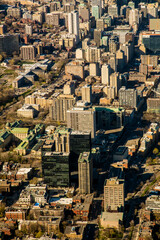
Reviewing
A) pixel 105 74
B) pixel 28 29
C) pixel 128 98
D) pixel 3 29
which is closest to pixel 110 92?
pixel 128 98

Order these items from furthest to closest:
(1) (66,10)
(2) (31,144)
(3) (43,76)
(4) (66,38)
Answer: (1) (66,10) < (4) (66,38) < (3) (43,76) < (2) (31,144)

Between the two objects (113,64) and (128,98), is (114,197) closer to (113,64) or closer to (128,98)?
(128,98)

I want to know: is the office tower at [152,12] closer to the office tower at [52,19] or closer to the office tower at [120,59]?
the office tower at [52,19]

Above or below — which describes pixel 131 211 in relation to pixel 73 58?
below

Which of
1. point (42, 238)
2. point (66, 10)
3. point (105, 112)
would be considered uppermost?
point (66, 10)

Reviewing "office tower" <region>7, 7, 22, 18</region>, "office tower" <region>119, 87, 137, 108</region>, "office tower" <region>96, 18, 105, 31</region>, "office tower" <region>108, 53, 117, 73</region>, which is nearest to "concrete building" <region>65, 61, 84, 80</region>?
"office tower" <region>108, 53, 117, 73</region>

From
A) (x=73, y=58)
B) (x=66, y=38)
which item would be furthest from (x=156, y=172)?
(x=66, y=38)

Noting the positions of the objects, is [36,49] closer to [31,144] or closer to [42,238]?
[31,144]
